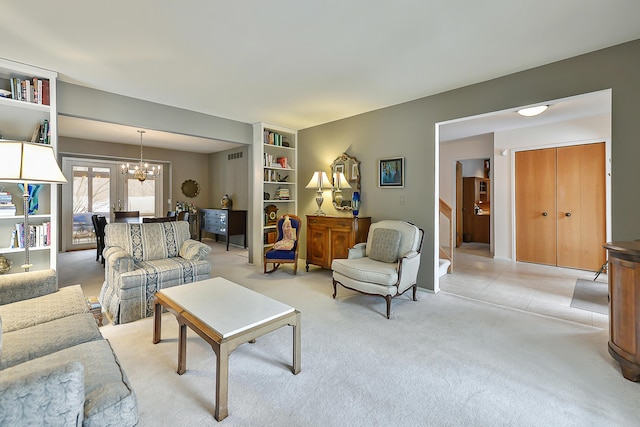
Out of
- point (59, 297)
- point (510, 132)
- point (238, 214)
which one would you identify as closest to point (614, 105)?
point (510, 132)

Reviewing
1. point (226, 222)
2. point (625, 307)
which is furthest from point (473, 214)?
point (226, 222)

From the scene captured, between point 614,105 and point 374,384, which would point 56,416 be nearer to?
point 374,384

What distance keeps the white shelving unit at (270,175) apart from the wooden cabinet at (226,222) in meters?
1.71

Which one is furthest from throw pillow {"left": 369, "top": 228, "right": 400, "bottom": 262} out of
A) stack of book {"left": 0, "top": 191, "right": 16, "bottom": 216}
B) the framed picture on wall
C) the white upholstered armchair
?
stack of book {"left": 0, "top": 191, "right": 16, "bottom": 216}

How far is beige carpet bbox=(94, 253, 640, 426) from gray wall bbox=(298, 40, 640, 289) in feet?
3.77

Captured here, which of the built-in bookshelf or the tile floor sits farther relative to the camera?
the tile floor

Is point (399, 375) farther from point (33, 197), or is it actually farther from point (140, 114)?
point (140, 114)

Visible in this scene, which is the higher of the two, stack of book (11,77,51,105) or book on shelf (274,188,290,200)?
stack of book (11,77,51,105)

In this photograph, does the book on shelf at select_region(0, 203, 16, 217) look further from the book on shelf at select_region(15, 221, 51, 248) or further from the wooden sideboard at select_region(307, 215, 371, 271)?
the wooden sideboard at select_region(307, 215, 371, 271)

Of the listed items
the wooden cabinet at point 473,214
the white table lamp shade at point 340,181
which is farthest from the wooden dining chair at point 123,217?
the wooden cabinet at point 473,214

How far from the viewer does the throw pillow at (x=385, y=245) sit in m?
3.41

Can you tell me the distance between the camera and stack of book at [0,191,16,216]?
287 cm

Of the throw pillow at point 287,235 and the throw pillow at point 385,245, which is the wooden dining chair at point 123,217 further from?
the throw pillow at point 385,245

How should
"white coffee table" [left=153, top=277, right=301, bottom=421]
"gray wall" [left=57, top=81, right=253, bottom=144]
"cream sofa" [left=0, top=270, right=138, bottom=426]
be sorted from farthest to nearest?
"gray wall" [left=57, top=81, right=253, bottom=144] → "white coffee table" [left=153, top=277, right=301, bottom=421] → "cream sofa" [left=0, top=270, right=138, bottom=426]
